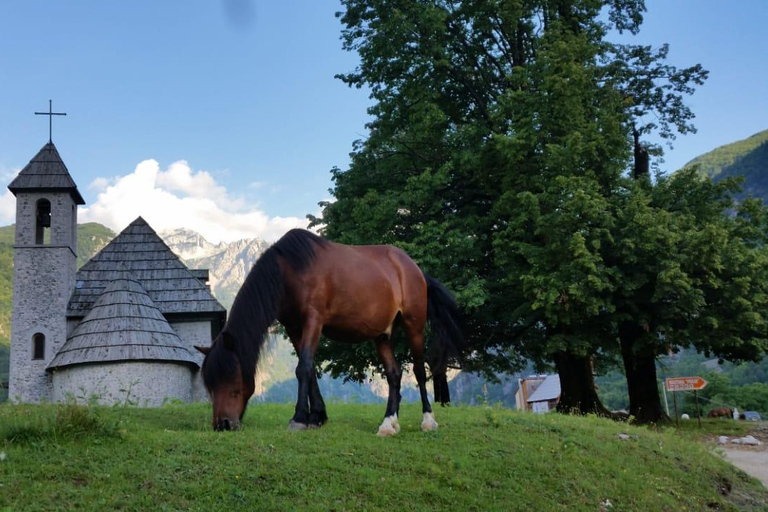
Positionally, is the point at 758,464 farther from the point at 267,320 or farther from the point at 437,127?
the point at 437,127

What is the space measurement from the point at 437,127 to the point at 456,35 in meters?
3.36

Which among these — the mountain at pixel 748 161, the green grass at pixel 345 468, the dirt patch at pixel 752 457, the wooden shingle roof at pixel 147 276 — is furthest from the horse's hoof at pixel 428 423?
the mountain at pixel 748 161

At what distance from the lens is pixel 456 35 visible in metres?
23.0

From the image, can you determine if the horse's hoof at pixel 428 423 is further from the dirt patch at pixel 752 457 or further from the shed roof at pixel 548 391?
the shed roof at pixel 548 391

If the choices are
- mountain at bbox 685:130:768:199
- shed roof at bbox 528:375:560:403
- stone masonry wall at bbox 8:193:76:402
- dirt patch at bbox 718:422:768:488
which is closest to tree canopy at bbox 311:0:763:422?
dirt patch at bbox 718:422:768:488

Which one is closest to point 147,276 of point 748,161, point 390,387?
point 390,387

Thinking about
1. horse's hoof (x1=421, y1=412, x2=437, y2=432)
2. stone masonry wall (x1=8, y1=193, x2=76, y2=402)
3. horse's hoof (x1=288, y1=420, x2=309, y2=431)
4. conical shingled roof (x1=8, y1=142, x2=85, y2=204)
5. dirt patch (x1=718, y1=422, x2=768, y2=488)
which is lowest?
dirt patch (x1=718, y1=422, x2=768, y2=488)

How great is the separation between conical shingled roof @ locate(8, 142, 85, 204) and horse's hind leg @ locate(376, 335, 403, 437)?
2251cm

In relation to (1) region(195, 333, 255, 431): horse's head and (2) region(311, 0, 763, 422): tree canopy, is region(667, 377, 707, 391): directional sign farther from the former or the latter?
(1) region(195, 333, 255, 431): horse's head

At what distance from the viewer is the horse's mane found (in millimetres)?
8219

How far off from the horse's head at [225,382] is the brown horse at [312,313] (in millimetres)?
12

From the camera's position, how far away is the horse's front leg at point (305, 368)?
8461 mm

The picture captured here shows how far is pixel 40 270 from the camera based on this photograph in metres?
26.7

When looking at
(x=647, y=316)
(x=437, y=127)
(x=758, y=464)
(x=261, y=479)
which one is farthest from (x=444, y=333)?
(x=437, y=127)
